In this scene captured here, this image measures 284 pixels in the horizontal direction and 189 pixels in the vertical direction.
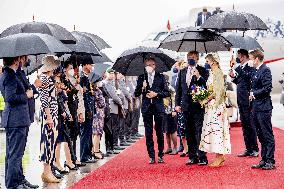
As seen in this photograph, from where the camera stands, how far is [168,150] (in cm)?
1271

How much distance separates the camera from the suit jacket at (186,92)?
10.4 meters

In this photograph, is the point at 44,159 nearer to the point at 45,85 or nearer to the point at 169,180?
the point at 45,85

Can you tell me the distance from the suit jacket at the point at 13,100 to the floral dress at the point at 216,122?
11.1 ft

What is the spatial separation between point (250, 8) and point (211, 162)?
2189 centimetres

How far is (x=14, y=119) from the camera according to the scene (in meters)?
7.90

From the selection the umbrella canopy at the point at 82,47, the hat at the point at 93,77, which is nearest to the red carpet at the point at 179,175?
the hat at the point at 93,77

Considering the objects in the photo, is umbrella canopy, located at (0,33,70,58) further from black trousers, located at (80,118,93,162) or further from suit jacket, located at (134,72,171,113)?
black trousers, located at (80,118,93,162)

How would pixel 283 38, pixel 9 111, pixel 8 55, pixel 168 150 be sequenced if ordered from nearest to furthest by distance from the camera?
pixel 8 55, pixel 9 111, pixel 168 150, pixel 283 38

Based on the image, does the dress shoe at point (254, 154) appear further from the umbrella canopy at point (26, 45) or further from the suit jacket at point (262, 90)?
the umbrella canopy at point (26, 45)

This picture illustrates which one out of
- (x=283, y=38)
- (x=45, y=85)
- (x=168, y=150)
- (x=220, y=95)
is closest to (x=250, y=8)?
(x=283, y=38)

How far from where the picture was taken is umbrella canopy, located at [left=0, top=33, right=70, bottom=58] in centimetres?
737

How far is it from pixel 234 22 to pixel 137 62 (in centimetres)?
184

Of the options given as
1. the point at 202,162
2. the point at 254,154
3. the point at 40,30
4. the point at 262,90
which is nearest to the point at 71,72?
the point at 40,30

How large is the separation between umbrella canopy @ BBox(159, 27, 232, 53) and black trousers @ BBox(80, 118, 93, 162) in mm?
1871
